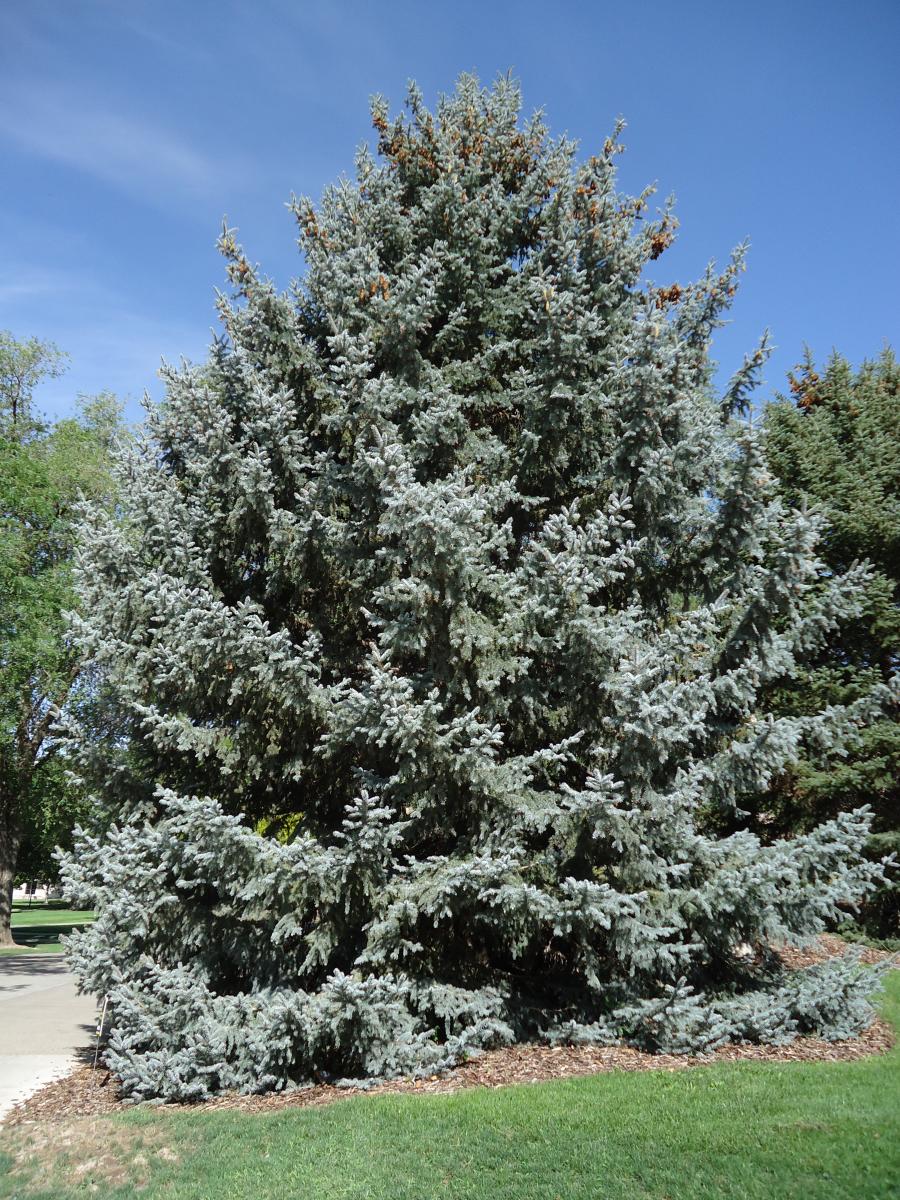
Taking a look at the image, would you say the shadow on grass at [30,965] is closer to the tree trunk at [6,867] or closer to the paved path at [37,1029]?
the paved path at [37,1029]

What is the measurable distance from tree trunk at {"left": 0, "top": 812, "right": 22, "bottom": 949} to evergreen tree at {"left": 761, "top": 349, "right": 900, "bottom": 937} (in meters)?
17.9

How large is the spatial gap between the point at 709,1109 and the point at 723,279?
7.56 metres

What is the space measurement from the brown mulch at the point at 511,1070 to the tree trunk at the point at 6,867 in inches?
594

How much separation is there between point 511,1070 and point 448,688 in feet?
9.89

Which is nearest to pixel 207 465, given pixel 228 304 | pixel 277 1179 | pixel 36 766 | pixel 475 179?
pixel 228 304

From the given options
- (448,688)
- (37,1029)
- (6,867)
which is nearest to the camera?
(448,688)

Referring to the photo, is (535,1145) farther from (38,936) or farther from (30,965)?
(38,936)

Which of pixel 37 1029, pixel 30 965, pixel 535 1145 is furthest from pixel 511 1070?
pixel 30 965

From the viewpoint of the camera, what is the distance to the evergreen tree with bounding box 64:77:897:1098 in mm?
6227

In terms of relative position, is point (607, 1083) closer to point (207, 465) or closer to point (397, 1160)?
point (397, 1160)

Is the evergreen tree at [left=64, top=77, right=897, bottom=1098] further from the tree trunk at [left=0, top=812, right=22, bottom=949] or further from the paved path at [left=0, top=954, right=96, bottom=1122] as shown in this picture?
the tree trunk at [left=0, top=812, right=22, bottom=949]

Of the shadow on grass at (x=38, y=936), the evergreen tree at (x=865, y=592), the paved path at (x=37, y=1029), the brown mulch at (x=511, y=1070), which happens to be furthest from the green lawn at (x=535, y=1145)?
the shadow on grass at (x=38, y=936)

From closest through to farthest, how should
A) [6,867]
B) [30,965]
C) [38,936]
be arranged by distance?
[30,965]
[6,867]
[38,936]

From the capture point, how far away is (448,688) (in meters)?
6.84
